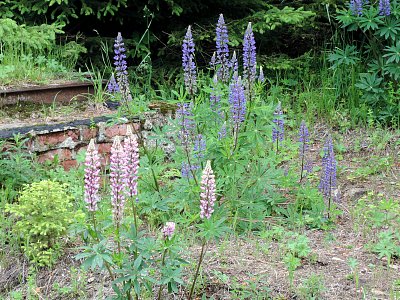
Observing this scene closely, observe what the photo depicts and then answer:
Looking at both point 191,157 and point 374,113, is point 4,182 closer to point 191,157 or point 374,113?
point 191,157

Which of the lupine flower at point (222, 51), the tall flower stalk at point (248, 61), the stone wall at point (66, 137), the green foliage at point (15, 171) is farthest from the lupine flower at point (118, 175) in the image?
the stone wall at point (66, 137)

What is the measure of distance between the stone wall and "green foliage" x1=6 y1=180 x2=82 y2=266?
1.41 metres

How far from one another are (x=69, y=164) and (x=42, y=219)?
5.72 ft

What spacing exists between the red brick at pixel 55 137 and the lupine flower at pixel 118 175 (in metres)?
2.80

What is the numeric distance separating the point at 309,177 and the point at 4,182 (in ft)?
8.01

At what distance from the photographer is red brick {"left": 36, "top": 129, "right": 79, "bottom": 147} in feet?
17.6

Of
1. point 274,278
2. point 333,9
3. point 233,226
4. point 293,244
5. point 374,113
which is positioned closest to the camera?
point 274,278

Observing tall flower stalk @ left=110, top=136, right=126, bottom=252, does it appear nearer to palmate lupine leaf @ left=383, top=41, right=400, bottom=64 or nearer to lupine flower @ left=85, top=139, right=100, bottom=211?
lupine flower @ left=85, top=139, right=100, bottom=211

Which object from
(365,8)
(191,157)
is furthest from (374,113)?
(191,157)

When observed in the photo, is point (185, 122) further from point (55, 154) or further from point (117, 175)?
point (55, 154)

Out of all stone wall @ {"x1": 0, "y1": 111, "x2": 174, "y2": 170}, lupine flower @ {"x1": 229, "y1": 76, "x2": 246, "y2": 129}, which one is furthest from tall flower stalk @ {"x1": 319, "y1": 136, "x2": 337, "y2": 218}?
stone wall @ {"x1": 0, "y1": 111, "x2": 174, "y2": 170}

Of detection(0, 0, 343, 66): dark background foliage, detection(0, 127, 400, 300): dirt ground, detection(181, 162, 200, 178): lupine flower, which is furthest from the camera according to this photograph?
detection(0, 0, 343, 66): dark background foliage

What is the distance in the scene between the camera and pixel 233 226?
414 centimetres

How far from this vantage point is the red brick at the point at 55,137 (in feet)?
17.6
